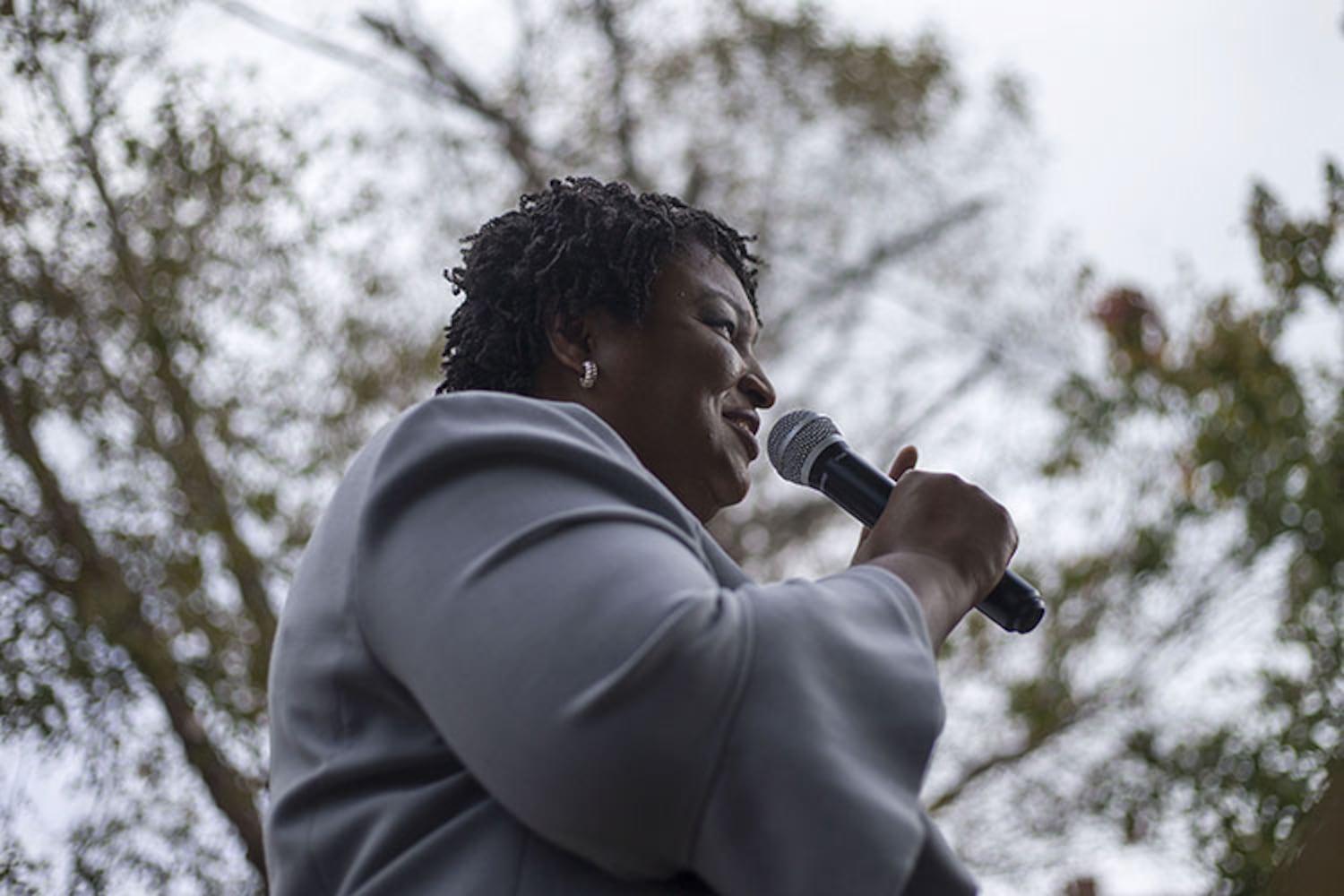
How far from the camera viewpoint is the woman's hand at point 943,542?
1.46 m

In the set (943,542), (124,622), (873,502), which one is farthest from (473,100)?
(943,542)

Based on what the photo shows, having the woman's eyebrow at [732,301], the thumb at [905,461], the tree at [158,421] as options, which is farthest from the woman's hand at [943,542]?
the tree at [158,421]

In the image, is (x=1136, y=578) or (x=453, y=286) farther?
(x=1136, y=578)

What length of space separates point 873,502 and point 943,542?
31cm

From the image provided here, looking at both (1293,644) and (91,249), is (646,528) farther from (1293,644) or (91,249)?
(91,249)

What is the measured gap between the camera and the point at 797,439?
77.6 inches

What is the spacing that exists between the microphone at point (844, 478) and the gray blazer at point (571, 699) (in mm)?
224

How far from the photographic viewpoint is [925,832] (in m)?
1.28

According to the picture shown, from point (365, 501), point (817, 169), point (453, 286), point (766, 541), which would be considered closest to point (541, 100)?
point (817, 169)

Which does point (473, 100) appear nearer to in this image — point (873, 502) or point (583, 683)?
point (873, 502)

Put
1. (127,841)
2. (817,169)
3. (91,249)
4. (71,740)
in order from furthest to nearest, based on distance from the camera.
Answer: (817,169), (91,249), (127,841), (71,740)

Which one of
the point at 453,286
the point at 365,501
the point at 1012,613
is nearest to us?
the point at 365,501

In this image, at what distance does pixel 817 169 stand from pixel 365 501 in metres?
10.1

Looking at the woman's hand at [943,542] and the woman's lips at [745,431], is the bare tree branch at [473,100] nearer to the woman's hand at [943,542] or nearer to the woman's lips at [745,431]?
the woman's lips at [745,431]
